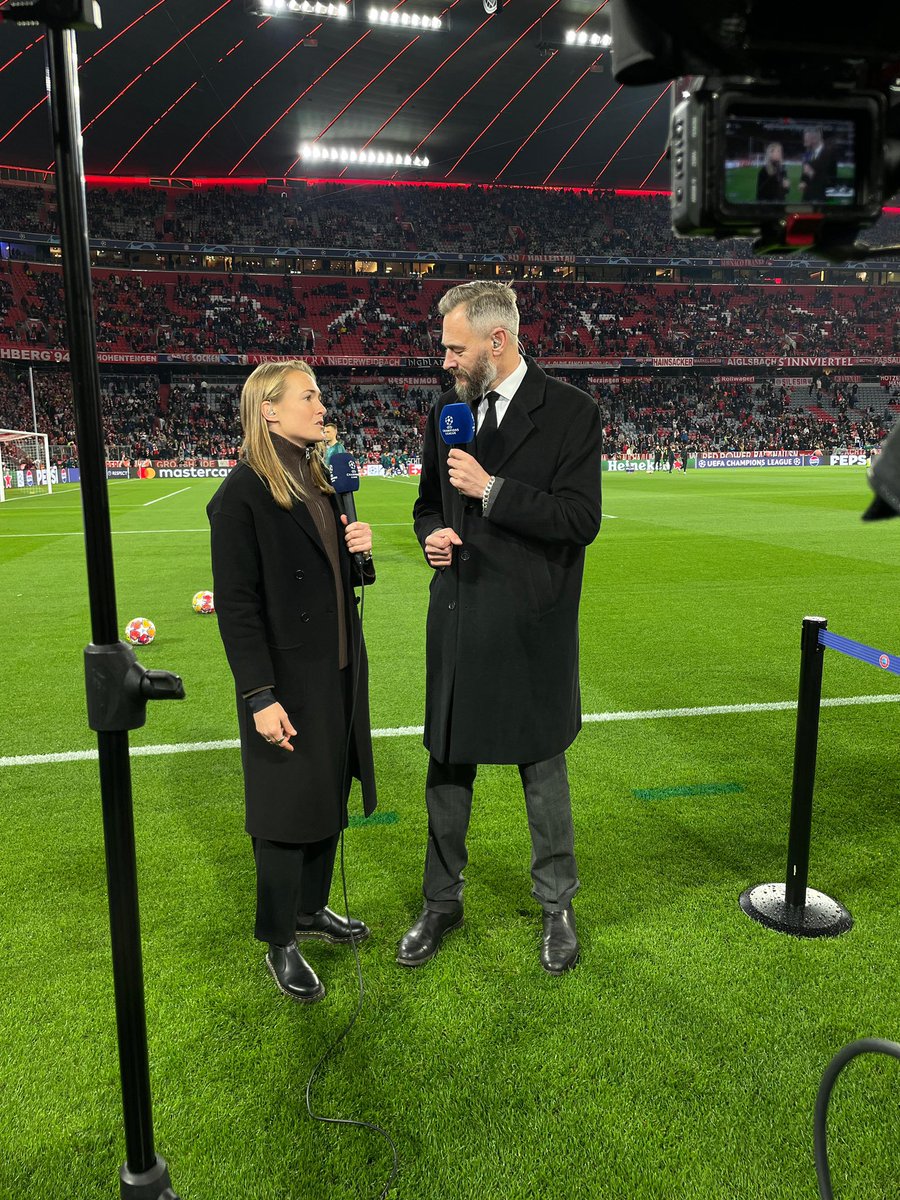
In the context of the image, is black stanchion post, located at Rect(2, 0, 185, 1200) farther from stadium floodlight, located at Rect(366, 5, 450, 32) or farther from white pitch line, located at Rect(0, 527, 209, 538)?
stadium floodlight, located at Rect(366, 5, 450, 32)

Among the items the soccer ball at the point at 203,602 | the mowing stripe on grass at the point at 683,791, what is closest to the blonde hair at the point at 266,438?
the mowing stripe on grass at the point at 683,791

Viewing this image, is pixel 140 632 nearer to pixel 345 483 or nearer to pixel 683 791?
pixel 683 791

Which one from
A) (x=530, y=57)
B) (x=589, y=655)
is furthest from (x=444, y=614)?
(x=530, y=57)

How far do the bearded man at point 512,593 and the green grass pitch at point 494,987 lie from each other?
1.21 ft

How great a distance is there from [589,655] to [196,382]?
49.6 m

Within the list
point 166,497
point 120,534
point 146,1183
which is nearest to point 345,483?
point 146,1183

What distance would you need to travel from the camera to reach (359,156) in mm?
47719

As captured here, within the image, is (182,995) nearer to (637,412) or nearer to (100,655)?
(100,655)

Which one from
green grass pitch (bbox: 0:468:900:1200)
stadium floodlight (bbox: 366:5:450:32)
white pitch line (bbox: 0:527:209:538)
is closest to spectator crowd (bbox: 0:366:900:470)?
stadium floodlight (bbox: 366:5:450:32)

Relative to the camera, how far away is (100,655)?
4.97 feet

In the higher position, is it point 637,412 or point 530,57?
point 530,57

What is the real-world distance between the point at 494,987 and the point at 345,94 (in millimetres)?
47132

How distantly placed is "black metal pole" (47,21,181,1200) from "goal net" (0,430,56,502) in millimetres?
27117

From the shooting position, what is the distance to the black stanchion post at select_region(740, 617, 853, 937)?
121 inches
